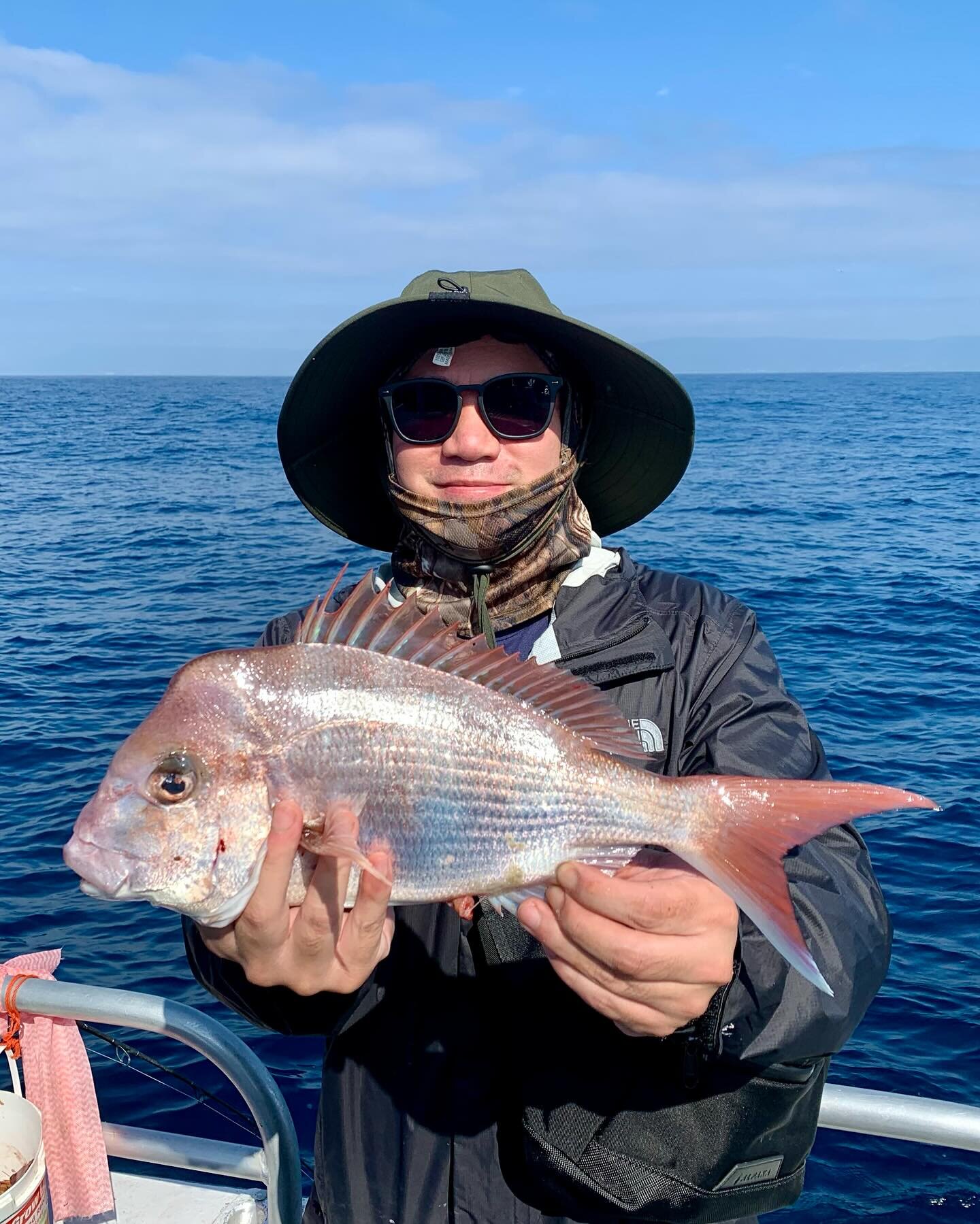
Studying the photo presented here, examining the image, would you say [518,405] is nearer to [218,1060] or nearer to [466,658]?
[466,658]

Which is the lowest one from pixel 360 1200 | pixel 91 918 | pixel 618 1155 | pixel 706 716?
pixel 91 918

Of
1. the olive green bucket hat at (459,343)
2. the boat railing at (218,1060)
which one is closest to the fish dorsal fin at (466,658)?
the olive green bucket hat at (459,343)

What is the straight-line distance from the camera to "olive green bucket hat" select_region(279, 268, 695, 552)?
11.0 feet

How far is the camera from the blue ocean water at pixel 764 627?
737 cm

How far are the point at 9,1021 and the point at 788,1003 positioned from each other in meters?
2.75

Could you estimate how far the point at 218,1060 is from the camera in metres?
3.17

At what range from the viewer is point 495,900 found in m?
2.56

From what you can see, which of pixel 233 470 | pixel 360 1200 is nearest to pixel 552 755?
pixel 360 1200

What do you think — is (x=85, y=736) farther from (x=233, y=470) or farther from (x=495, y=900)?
(x=233, y=470)

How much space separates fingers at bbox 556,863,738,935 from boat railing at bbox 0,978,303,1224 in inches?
61.5

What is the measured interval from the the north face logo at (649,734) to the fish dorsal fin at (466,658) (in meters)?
0.26

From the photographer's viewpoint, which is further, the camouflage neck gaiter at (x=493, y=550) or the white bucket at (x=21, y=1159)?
the camouflage neck gaiter at (x=493, y=550)

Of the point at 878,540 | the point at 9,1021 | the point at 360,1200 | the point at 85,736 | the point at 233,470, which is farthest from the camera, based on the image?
the point at 233,470

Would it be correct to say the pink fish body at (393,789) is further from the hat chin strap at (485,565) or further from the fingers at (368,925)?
the hat chin strap at (485,565)
